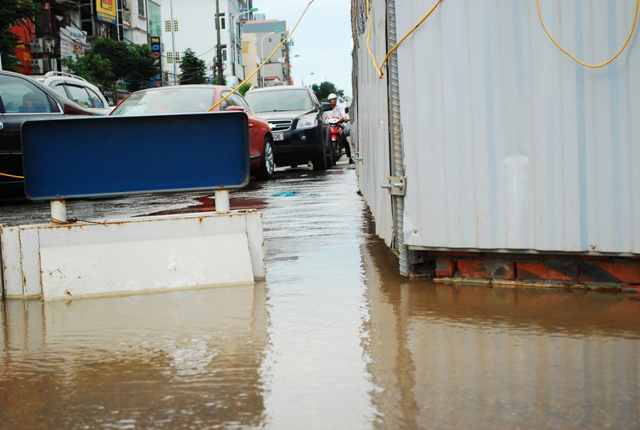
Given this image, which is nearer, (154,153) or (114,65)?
(154,153)

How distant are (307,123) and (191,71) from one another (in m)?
62.4

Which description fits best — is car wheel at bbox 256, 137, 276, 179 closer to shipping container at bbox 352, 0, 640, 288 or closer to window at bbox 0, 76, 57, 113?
window at bbox 0, 76, 57, 113

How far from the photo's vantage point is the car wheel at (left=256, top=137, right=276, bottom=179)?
612 inches

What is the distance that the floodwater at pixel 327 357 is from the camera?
302cm

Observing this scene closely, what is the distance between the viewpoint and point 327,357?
3.72 m

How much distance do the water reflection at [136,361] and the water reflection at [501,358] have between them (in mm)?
590

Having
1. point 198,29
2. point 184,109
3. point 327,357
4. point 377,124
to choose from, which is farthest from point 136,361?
point 198,29

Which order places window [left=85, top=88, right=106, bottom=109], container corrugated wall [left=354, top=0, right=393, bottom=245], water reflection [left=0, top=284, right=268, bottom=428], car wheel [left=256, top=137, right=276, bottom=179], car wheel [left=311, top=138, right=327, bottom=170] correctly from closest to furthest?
water reflection [left=0, top=284, right=268, bottom=428], container corrugated wall [left=354, top=0, right=393, bottom=245], window [left=85, top=88, right=106, bottom=109], car wheel [left=256, top=137, right=276, bottom=179], car wheel [left=311, top=138, right=327, bottom=170]

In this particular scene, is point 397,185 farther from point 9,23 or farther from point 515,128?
point 9,23

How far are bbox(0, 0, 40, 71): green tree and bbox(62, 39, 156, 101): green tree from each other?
37.8 ft

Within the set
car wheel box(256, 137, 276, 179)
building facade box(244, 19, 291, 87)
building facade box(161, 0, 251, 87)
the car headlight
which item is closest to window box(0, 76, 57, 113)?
car wheel box(256, 137, 276, 179)

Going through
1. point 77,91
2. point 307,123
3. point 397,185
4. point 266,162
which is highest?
point 77,91

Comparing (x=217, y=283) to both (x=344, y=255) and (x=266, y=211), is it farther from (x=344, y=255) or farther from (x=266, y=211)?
(x=266, y=211)

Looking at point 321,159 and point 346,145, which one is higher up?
point 346,145
